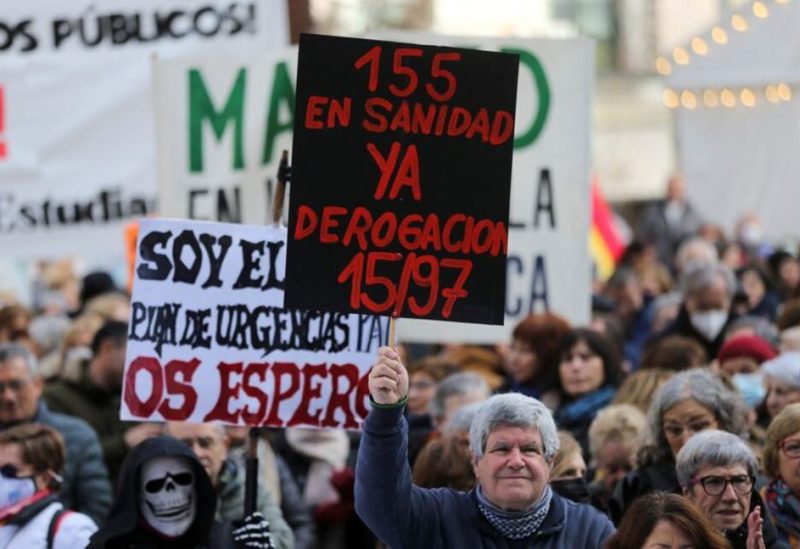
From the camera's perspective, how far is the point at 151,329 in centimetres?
791

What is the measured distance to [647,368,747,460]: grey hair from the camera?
25.3ft

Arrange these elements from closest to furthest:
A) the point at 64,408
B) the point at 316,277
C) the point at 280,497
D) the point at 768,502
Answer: the point at 316,277
the point at 768,502
the point at 280,497
the point at 64,408

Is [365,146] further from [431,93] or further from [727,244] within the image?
[727,244]


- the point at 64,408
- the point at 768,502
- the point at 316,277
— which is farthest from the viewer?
the point at 64,408

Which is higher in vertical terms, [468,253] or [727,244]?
[727,244]

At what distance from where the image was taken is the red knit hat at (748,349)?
966 cm

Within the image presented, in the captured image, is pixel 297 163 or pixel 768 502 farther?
pixel 768 502

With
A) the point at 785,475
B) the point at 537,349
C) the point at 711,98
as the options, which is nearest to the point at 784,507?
the point at 785,475

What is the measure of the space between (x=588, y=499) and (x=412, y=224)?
1.39 m

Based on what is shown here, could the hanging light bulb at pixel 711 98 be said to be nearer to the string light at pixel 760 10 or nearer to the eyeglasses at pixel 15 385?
the string light at pixel 760 10

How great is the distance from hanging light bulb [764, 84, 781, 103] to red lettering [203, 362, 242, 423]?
10821mm

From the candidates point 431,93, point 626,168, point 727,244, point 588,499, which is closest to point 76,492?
point 588,499

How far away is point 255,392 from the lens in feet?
25.9

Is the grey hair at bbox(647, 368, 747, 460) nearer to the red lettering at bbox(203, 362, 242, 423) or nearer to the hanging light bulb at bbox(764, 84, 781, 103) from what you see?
the red lettering at bbox(203, 362, 242, 423)
